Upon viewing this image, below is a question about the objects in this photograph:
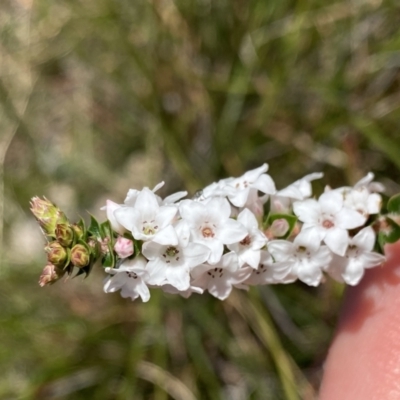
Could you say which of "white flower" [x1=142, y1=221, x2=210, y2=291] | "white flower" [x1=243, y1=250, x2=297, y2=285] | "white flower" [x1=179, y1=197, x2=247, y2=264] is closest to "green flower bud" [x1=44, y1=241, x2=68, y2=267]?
"white flower" [x1=142, y1=221, x2=210, y2=291]

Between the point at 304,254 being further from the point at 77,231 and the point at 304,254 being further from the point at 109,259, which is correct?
the point at 77,231

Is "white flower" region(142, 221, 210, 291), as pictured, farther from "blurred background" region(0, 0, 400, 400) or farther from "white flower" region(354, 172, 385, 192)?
"blurred background" region(0, 0, 400, 400)

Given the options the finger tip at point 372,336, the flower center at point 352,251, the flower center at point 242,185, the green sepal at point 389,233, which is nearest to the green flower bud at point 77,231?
the flower center at point 242,185

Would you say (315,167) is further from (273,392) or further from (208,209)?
(208,209)

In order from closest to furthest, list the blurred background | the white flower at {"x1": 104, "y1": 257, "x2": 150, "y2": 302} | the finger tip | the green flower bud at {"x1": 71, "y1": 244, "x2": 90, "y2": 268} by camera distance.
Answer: the green flower bud at {"x1": 71, "y1": 244, "x2": 90, "y2": 268}
the white flower at {"x1": 104, "y1": 257, "x2": 150, "y2": 302}
the finger tip
the blurred background

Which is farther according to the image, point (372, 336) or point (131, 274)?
point (372, 336)

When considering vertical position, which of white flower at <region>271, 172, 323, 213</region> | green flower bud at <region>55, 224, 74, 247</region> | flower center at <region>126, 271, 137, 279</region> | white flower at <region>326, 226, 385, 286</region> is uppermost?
green flower bud at <region>55, 224, 74, 247</region>

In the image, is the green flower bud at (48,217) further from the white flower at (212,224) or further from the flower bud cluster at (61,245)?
the white flower at (212,224)

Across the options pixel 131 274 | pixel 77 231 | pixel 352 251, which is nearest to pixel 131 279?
pixel 131 274
